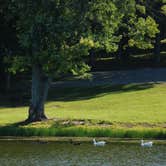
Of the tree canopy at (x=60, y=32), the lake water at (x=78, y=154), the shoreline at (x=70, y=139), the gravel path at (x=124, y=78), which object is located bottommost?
the shoreline at (x=70, y=139)

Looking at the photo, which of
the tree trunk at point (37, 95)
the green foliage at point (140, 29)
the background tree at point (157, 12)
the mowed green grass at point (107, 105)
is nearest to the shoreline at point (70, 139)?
the mowed green grass at point (107, 105)

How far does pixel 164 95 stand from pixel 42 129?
2083 centimetres

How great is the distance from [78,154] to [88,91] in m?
32.3

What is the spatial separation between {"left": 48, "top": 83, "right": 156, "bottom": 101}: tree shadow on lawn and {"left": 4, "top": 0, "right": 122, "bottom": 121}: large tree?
1630cm

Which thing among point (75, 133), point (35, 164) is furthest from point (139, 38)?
point (35, 164)

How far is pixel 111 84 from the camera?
7006cm

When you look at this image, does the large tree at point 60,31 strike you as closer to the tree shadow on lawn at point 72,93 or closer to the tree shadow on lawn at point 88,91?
the tree shadow on lawn at point 72,93

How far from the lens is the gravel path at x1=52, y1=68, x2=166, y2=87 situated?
234ft

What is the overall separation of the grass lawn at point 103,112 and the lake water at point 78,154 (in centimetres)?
329

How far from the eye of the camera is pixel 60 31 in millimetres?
44344

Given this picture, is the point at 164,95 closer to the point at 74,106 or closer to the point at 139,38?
the point at 74,106

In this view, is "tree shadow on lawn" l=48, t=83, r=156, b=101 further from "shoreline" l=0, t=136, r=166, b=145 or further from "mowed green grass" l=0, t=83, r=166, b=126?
"shoreline" l=0, t=136, r=166, b=145

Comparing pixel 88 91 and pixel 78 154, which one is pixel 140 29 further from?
pixel 88 91

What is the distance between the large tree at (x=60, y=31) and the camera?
146 feet
